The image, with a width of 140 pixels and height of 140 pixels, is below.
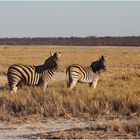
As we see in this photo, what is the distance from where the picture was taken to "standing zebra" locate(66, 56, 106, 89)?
682 inches

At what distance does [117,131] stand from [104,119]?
5.28ft

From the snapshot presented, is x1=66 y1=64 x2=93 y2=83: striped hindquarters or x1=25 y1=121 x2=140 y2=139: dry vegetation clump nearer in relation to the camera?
x1=25 y1=121 x2=140 y2=139: dry vegetation clump

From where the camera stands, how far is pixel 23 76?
16.7 meters

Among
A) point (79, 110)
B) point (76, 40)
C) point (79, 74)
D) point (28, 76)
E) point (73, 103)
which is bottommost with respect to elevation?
point (79, 110)

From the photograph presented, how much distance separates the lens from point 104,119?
1195 cm

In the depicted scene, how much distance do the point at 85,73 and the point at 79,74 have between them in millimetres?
259

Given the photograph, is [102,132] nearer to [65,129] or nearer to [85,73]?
[65,129]

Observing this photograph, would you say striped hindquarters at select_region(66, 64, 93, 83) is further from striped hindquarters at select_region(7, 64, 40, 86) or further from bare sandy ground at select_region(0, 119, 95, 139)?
bare sandy ground at select_region(0, 119, 95, 139)

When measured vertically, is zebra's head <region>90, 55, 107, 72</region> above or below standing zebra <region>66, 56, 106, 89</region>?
above

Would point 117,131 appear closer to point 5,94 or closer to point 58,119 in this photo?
point 58,119

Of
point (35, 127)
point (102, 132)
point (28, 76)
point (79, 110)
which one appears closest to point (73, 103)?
point (79, 110)

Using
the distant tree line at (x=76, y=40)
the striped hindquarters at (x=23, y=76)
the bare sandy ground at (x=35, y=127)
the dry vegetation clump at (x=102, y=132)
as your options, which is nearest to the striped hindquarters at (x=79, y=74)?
the striped hindquarters at (x=23, y=76)

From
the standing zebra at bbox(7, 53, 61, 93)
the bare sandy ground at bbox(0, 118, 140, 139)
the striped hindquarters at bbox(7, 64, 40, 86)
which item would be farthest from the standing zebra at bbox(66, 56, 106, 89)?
the bare sandy ground at bbox(0, 118, 140, 139)

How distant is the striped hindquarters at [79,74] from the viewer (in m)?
17.3
